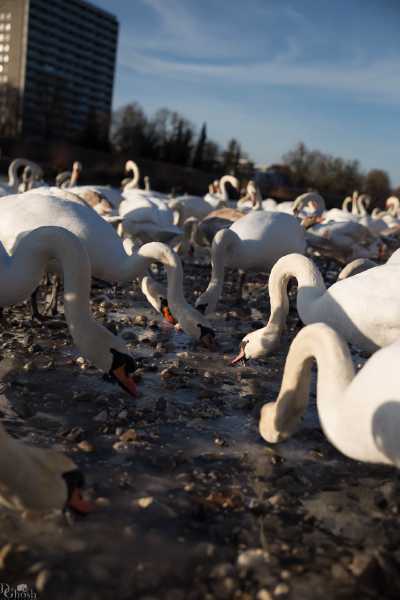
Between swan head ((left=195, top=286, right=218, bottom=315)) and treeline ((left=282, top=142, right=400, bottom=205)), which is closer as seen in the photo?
swan head ((left=195, top=286, right=218, bottom=315))

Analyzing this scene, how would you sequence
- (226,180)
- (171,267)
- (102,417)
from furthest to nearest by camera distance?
(226,180) < (171,267) < (102,417)

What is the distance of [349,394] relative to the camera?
3.12m

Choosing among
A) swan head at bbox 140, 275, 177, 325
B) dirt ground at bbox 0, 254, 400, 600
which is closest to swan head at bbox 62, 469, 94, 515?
dirt ground at bbox 0, 254, 400, 600

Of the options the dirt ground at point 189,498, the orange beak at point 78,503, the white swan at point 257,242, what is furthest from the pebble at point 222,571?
the white swan at point 257,242

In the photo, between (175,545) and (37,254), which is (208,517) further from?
(37,254)

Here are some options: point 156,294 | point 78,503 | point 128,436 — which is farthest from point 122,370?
point 156,294

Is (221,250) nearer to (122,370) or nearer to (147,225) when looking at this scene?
(147,225)

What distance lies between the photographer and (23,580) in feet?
8.41

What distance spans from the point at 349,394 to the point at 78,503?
1.49 metres

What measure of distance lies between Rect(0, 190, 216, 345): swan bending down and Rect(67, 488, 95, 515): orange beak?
3.08 m

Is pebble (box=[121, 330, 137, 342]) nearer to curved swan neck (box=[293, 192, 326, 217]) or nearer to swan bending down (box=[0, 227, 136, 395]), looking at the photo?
swan bending down (box=[0, 227, 136, 395])

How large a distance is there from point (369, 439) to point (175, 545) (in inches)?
43.4

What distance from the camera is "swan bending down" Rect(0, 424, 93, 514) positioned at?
273 centimetres

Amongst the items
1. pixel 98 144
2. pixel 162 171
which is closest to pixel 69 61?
pixel 98 144
